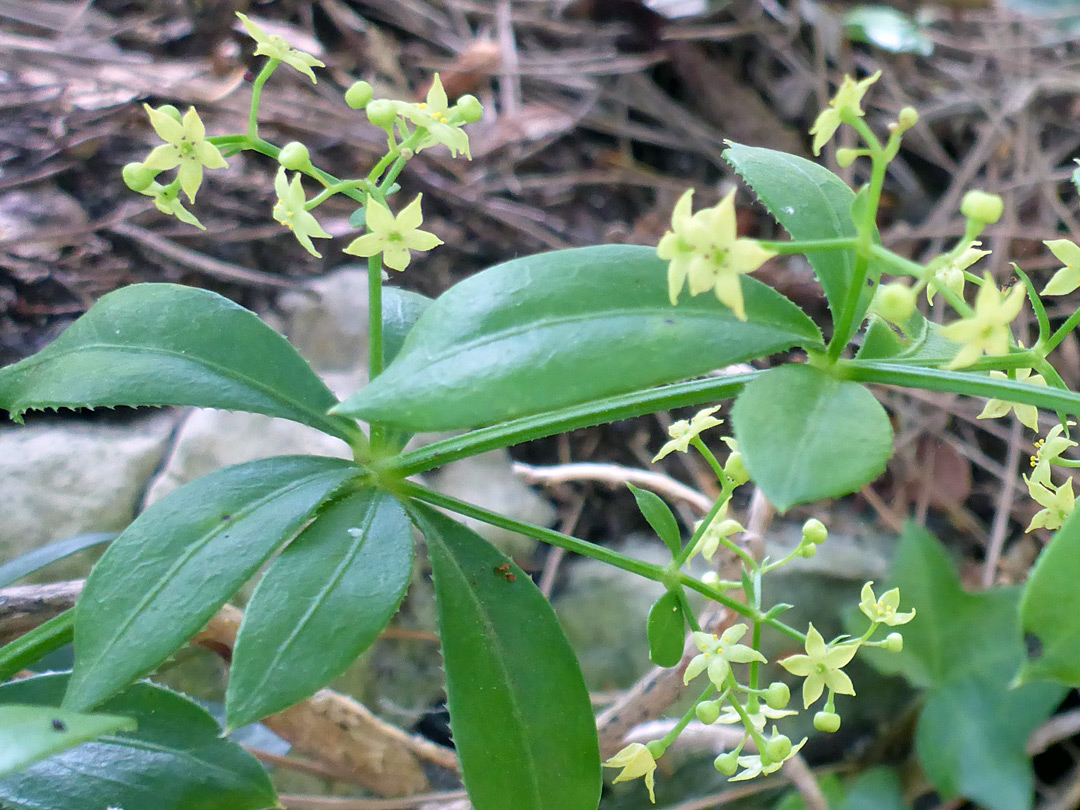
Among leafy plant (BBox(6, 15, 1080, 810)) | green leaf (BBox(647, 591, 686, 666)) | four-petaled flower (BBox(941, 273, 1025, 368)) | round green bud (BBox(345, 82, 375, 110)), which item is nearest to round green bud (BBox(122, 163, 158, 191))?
leafy plant (BBox(6, 15, 1080, 810))

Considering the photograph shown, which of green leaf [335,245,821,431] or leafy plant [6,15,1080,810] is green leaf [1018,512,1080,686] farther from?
green leaf [335,245,821,431]

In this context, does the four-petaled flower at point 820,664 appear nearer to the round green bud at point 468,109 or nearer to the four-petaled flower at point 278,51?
the round green bud at point 468,109

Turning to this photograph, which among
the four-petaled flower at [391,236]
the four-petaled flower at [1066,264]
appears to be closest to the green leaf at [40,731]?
the four-petaled flower at [391,236]

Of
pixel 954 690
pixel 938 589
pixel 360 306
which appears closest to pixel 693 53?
pixel 360 306

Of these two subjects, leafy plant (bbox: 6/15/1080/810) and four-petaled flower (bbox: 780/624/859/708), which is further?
four-petaled flower (bbox: 780/624/859/708)

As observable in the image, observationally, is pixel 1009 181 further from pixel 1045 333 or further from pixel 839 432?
pixel 839 432

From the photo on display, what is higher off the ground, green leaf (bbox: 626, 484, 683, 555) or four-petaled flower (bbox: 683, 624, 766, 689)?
green leaf (bbox: 626, 484, 683, 555)

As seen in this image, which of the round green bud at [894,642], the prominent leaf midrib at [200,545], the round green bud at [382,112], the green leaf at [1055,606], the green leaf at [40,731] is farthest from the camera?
the round green bud at [894,642]
